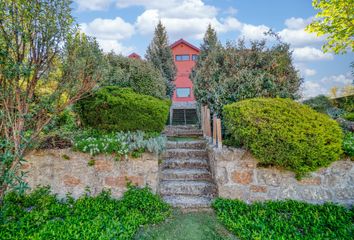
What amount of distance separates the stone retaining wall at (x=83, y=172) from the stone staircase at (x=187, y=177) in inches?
16.3

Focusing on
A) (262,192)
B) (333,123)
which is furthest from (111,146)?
(333,123)

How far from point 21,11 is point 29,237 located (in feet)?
10.3

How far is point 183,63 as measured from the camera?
21.5 metres

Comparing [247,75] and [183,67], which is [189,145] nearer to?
[247,75]

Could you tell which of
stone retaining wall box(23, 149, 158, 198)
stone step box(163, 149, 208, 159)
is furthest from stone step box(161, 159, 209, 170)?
stone retaining wall box(23, 149, 158, 198)

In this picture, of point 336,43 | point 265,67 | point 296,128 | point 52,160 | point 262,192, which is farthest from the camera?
point 336,43

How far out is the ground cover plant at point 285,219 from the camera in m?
2.63

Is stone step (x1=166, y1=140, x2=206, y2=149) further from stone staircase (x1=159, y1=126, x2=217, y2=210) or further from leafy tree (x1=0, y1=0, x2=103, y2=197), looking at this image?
leafy tree (x1=0, y1=0, x2=103, y2=197)

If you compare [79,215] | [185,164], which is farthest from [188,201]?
[79,215]

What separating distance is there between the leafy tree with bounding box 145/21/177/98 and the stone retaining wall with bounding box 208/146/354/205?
12901 millimetres

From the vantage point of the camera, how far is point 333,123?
3.57m

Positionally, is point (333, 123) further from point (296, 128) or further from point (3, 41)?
point (3, 41)

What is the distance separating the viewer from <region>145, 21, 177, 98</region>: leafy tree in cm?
1698

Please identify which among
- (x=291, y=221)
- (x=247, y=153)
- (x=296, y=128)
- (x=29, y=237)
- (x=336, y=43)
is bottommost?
(x=291, y=221)
